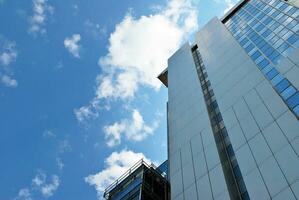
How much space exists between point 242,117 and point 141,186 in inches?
490

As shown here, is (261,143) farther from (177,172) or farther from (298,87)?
(177,172)

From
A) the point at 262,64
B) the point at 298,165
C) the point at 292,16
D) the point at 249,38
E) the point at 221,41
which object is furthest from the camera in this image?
the point at 221,41

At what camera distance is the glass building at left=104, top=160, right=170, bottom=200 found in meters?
35.2

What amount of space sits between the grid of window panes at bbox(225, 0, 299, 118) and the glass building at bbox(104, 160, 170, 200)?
16.1 m

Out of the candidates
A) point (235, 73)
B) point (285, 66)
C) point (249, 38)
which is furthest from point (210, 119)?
point (249, 38)

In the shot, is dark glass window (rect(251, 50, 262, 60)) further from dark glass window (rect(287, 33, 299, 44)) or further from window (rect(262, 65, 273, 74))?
window (rect(262, 65, 273, 74))

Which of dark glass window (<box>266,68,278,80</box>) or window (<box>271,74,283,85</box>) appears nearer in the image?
window (<box>271,74,283,85</box>)

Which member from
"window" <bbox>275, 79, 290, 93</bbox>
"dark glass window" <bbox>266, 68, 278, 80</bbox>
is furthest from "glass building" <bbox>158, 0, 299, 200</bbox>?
"dark glass window" <bbox>266, 68, 278, 80</bbox>

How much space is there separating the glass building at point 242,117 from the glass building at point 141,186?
2003mm

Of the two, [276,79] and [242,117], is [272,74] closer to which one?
[276,79]

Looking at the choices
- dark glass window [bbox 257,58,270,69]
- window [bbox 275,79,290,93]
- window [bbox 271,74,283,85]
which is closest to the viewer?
window [bbox 275,79,290,93]

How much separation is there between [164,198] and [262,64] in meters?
18.7

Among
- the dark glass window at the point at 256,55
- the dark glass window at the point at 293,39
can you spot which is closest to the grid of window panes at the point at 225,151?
the dark glass window at the point at 256,55

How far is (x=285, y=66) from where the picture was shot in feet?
113
